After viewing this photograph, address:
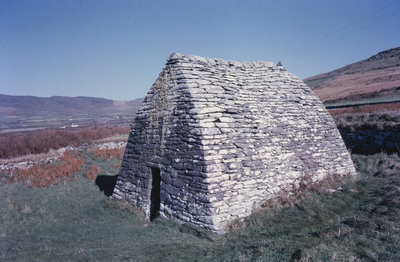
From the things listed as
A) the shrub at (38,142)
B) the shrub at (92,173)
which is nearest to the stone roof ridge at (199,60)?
the shrub at (92,173)

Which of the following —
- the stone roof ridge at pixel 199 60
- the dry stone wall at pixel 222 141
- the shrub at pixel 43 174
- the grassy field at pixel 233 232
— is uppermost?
the stone roof ridge at pixel 199 60

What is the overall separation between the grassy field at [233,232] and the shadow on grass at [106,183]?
→ 1.35m

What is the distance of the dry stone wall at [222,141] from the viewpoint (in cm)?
659

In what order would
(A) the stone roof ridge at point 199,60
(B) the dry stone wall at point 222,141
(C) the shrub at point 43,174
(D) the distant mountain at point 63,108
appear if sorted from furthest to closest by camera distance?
1. (D) the distant mountain at point 63,108
2. (C) the shrub at point 43,174
3. (A) the stone roof ridge at point 199,60
4. (B) the dry stone wall at point 222,141

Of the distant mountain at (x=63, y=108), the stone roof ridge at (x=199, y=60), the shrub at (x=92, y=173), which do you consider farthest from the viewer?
the distant mountain at (x=63, y=108)

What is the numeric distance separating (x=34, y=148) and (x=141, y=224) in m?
21.7

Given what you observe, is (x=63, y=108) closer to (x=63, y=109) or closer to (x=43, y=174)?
(x=63, y=109)

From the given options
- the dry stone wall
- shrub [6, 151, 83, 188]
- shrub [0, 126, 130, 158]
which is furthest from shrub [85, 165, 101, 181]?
shrub [0, 126, 130, 158]

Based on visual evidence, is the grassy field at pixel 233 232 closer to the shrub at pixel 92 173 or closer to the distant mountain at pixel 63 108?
the shrub at pixel 92 173

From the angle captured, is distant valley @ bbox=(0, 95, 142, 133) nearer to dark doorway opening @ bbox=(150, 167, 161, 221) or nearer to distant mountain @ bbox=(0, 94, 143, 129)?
distant mountain @ bbox=(0, 94, 143, 129)

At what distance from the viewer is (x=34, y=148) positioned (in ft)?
77.8

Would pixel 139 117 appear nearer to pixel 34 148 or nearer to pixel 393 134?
pixel 393 134

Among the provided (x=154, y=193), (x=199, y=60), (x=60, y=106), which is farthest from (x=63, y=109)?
(x=199, y=60)

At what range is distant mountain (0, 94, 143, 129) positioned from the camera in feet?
316
